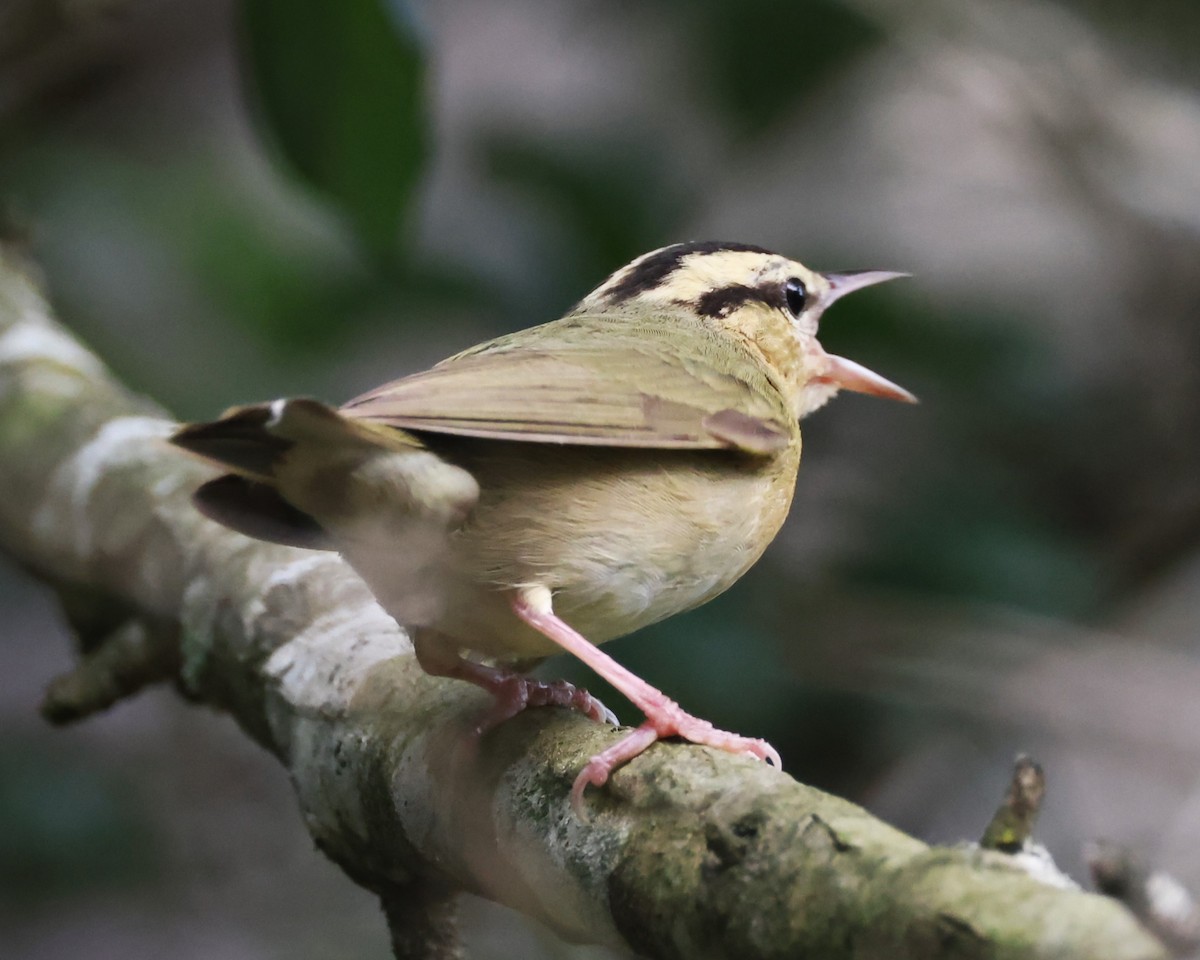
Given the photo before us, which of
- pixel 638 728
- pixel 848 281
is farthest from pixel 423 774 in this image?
pixel 848 281

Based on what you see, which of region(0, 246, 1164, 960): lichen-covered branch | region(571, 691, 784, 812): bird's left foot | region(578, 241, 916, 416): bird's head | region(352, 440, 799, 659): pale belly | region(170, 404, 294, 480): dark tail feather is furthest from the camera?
region(578, 241, 916, 416): bird's head

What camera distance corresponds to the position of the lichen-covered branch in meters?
1.50

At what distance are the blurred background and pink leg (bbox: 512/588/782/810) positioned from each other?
129cm

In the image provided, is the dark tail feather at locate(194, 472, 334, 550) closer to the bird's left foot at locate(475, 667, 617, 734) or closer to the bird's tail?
the bird's tail

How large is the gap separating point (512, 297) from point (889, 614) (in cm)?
178

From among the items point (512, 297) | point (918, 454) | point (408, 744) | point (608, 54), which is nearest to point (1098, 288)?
point (918, 454)

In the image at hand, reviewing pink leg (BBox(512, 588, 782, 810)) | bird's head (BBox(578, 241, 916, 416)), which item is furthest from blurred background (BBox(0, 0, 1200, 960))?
pink leg (BBox(512, 588, 782, 810))

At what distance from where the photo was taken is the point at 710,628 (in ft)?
13.7

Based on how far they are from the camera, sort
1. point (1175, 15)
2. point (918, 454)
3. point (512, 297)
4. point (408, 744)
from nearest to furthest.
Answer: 1. point (408, 744)
2. point (512, 297)
3. point (918, 454)
4. point (1175, 15)

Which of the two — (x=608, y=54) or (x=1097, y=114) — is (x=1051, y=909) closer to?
(x=1097, y=114)

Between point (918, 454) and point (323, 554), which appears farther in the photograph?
point (918, 454)

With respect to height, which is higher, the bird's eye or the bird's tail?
the bird's eye

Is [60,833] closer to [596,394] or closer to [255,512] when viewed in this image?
[255,512]

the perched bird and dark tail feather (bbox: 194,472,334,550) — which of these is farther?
dark tail feather (bbox: 194,472,334,550)
